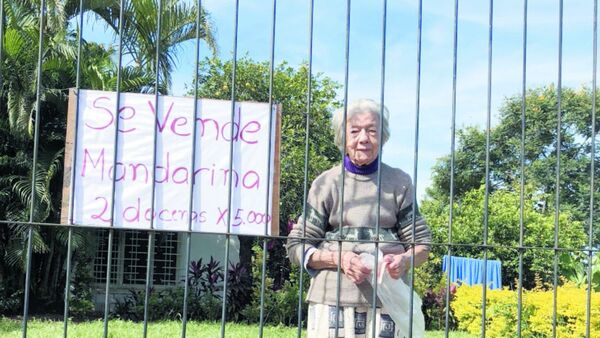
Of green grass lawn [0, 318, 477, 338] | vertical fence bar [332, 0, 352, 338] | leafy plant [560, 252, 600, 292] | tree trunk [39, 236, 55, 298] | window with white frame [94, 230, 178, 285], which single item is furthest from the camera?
window with white frame [94, 230, 178, 285]

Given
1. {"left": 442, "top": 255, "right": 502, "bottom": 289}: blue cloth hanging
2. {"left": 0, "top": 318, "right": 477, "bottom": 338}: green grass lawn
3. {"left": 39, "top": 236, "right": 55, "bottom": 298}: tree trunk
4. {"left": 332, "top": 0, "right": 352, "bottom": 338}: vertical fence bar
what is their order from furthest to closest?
1. {"left": 442, "top": 255, "right": 502, "bottom": 289}: blue cloth hanging
2. {"left": 39, "top": 236, "right": 55, "bottom": 298}: tree trunk
3. {"left": 0, "top": 318, "right": 477, "bottom": 338}: green grass lawn
4. {"left": 332, "top": 0, "right": 352, "bottom": 338}: vertical fence bar

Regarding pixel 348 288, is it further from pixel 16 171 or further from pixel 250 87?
pixel 250 87

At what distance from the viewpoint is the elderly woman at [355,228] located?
2.44 meters

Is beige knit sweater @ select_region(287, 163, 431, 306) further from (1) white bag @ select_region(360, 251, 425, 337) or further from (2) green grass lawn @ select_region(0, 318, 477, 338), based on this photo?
(2) green grass lawn @ select_region(0, 318, 477, 338)

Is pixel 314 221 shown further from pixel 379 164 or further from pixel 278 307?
pixel 278 307

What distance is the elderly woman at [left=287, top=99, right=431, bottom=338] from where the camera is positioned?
244 cm

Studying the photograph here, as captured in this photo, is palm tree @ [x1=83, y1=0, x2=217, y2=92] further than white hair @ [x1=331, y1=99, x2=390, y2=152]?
Yes

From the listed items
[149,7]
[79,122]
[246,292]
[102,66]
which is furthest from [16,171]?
[79,122]

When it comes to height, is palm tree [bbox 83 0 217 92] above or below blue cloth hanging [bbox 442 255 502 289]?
above

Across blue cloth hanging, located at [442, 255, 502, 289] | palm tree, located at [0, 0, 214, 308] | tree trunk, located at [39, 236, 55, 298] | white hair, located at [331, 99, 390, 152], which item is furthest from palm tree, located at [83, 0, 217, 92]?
white hair, located at [331, 99, 390, 152]

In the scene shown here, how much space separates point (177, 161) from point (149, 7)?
7.86 meters

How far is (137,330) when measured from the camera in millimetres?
7926

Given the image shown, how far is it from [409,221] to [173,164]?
901 mm

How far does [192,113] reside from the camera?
2494 millimetres
